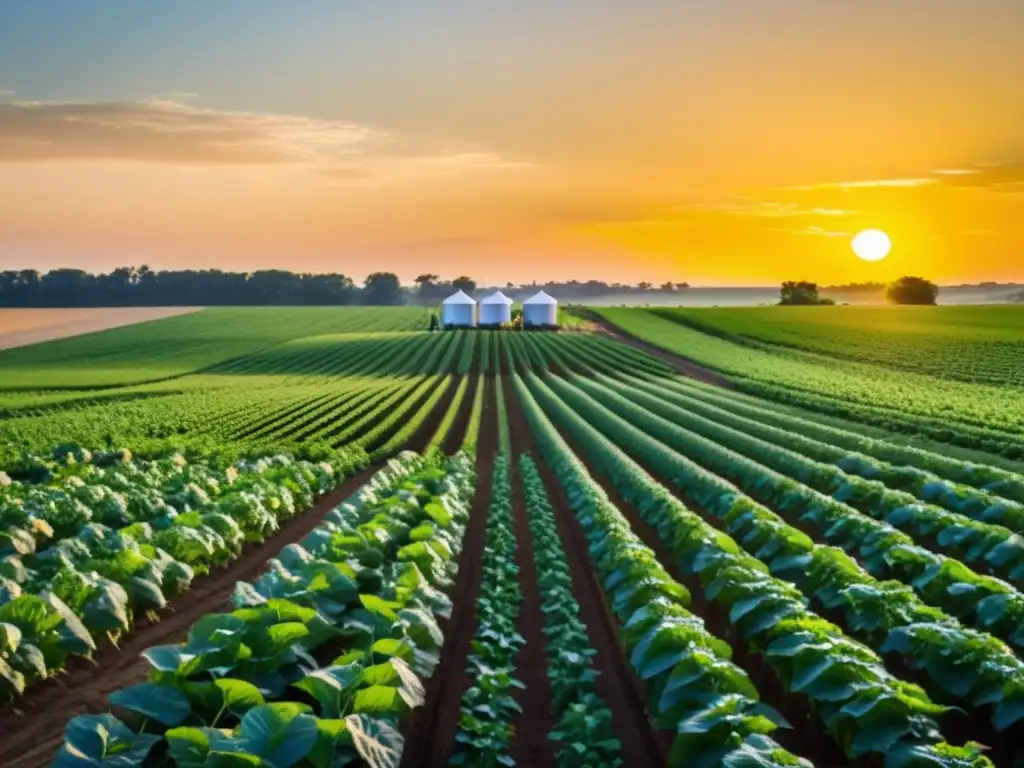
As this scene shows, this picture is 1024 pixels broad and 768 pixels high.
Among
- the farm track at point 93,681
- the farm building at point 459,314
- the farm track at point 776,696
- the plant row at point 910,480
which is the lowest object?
the farm track at point 93,681

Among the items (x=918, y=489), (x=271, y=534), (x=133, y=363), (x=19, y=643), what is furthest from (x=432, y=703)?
(x=133, y=363)

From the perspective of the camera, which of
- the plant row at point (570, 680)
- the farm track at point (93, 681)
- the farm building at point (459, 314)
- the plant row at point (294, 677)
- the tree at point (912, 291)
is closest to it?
the plant row at point (294, 677)

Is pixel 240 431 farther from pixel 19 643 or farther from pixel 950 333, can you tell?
pixel 950 333

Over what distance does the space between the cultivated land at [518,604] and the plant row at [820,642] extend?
0.10 feet

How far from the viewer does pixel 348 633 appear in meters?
8.59

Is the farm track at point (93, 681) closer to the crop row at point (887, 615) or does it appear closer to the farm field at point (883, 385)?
the crop row at point (887, 615)

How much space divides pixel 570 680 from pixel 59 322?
113 meters

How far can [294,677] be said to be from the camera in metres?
7.54

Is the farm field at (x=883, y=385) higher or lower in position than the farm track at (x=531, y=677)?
higher

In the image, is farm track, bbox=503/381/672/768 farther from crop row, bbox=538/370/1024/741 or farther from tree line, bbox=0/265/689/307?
tree line, bbox=0/265/689/307

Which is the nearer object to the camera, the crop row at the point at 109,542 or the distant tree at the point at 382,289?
the crop row at the point at 109,542

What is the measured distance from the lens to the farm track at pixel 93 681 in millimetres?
8602

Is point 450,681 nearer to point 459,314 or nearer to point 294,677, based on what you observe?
point 294,677

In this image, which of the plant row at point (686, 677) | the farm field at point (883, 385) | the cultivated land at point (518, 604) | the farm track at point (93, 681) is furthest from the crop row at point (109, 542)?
the farm field at point (883, 385)
